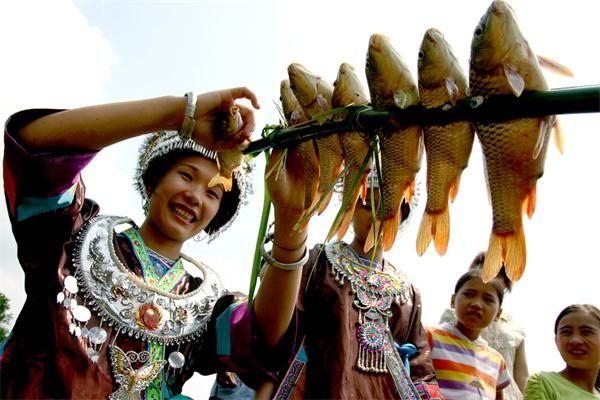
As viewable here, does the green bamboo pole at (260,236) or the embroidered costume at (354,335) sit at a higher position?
the green bamboo pole at (260,236)

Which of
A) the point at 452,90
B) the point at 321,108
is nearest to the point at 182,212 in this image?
the point at 321,108

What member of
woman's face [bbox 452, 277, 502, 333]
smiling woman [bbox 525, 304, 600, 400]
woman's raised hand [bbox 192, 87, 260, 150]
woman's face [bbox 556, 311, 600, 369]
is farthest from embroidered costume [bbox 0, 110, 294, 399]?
woman's face [bbox 556, 311, 600, 369]

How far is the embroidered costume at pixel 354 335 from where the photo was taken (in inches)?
96.0

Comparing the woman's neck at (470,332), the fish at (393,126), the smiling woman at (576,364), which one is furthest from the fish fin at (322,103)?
the smiling woman at (576,364)

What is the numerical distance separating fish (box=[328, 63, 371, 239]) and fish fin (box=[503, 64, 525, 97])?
0.37m

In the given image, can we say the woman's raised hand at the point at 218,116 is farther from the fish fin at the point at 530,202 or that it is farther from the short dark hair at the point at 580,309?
the short dark hair at the point at 580,309

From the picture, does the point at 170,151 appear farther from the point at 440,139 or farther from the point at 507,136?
the point at 507,136

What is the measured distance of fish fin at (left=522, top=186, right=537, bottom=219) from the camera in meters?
1.21

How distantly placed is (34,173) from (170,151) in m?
0.69

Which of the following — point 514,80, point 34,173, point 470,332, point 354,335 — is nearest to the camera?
point 514,80

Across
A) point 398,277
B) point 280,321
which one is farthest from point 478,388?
point 280,321

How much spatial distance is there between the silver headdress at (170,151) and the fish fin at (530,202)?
1313mm

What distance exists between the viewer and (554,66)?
4.00ft

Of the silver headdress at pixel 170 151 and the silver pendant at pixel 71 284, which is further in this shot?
the silver headdress at pixel 170 151
